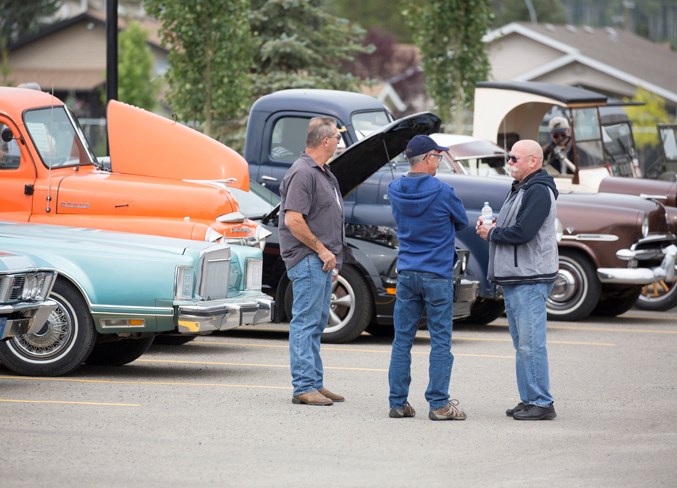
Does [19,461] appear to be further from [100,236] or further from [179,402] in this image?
[100,236]

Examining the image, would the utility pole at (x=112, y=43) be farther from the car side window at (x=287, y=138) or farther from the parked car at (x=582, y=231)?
the parked car at (x=582, y=231)

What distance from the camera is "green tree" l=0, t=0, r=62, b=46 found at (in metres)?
67.4

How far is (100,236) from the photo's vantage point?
36.3 ft

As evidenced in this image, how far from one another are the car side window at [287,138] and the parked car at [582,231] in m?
1.25

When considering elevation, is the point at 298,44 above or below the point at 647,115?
above

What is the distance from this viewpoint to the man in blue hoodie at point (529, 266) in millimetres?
9250

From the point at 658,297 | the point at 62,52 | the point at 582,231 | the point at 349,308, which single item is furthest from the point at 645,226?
the point at 62,52

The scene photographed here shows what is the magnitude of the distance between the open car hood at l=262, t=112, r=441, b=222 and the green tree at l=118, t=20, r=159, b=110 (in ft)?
118

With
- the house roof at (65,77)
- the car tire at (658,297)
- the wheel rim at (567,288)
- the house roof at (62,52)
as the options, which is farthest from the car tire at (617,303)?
the house roof at (62,52)

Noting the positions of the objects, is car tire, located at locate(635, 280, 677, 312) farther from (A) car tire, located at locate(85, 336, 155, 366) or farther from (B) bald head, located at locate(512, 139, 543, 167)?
(B) bald head, located at locate(512, 139, 543, 167)

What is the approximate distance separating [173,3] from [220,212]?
1048 cm

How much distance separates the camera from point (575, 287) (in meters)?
16.2

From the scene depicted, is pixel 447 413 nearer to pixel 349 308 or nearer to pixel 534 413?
pixel 534 413

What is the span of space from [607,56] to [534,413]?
42677 mm
